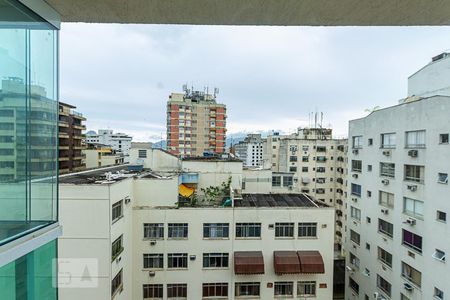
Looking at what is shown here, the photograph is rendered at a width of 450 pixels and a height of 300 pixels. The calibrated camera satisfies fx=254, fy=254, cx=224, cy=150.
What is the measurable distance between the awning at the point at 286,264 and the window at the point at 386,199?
5.37m

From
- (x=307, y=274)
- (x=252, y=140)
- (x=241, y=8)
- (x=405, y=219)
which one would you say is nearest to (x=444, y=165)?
(x=405, y=219)

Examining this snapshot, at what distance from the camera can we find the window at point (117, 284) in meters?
8.15

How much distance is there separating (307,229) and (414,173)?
495 cm

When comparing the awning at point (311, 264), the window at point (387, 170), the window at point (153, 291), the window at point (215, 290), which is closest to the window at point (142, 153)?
the window at point (153, 291)

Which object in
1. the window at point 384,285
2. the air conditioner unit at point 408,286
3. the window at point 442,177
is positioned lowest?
the window at point 384,285

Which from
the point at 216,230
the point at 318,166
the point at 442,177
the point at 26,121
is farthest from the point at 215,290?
the point at 318,166

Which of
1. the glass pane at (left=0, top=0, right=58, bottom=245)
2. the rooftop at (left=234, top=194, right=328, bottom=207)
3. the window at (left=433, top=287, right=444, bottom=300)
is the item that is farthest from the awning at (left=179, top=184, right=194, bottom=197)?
the glass pane at (left=0, top=0, right=58, bottom=245)

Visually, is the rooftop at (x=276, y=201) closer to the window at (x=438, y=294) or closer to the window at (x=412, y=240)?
the window at (x=412, y=240)

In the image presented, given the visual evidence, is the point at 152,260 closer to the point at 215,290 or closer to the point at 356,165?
the point at 215,290

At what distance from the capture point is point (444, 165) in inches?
357

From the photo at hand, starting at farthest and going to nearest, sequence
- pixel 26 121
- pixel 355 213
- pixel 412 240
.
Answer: pixel 355 213 → pixel 412 240 → pixel 26 121

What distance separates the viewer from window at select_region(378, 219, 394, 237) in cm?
1172

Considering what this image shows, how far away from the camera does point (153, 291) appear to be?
34.5 feet

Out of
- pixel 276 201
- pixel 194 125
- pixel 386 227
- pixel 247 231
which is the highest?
pixel 194 125
